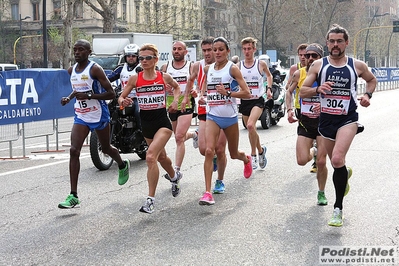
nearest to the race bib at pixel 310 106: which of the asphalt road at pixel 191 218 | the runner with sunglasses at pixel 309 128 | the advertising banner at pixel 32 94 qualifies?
the runner with sunglasses at pixel 309 128

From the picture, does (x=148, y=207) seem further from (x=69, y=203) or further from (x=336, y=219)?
(x=336, y=219)

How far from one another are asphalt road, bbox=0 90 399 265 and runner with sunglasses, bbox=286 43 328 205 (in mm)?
343

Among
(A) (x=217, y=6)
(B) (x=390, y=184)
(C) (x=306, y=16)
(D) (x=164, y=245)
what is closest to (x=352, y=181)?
(B) (x=390, y=184)

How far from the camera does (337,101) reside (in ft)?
22.2

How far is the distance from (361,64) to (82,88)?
312cm

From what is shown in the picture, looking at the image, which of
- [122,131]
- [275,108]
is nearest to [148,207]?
[122,131]

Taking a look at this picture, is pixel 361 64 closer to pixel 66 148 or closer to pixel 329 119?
pixel 329 119

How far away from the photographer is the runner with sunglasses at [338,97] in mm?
6660

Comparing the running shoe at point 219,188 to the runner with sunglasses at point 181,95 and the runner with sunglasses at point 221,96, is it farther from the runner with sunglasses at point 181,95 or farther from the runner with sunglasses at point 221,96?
the runner with sunglasses at point 221,96

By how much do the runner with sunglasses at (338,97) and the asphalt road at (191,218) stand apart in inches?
19.0

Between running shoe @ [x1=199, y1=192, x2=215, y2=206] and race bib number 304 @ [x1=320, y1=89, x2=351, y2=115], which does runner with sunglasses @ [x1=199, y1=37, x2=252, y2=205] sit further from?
race bib number 304 @ [x1=320, y1=89, x2=351, y2=115]

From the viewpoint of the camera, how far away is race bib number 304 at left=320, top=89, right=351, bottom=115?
6738mm

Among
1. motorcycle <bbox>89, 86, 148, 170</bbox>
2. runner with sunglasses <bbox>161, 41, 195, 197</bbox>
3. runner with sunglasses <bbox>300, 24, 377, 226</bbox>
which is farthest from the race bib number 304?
motorcycle <bbox>89, 86, 148, 170</bbox>

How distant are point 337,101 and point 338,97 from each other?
0.04 m
